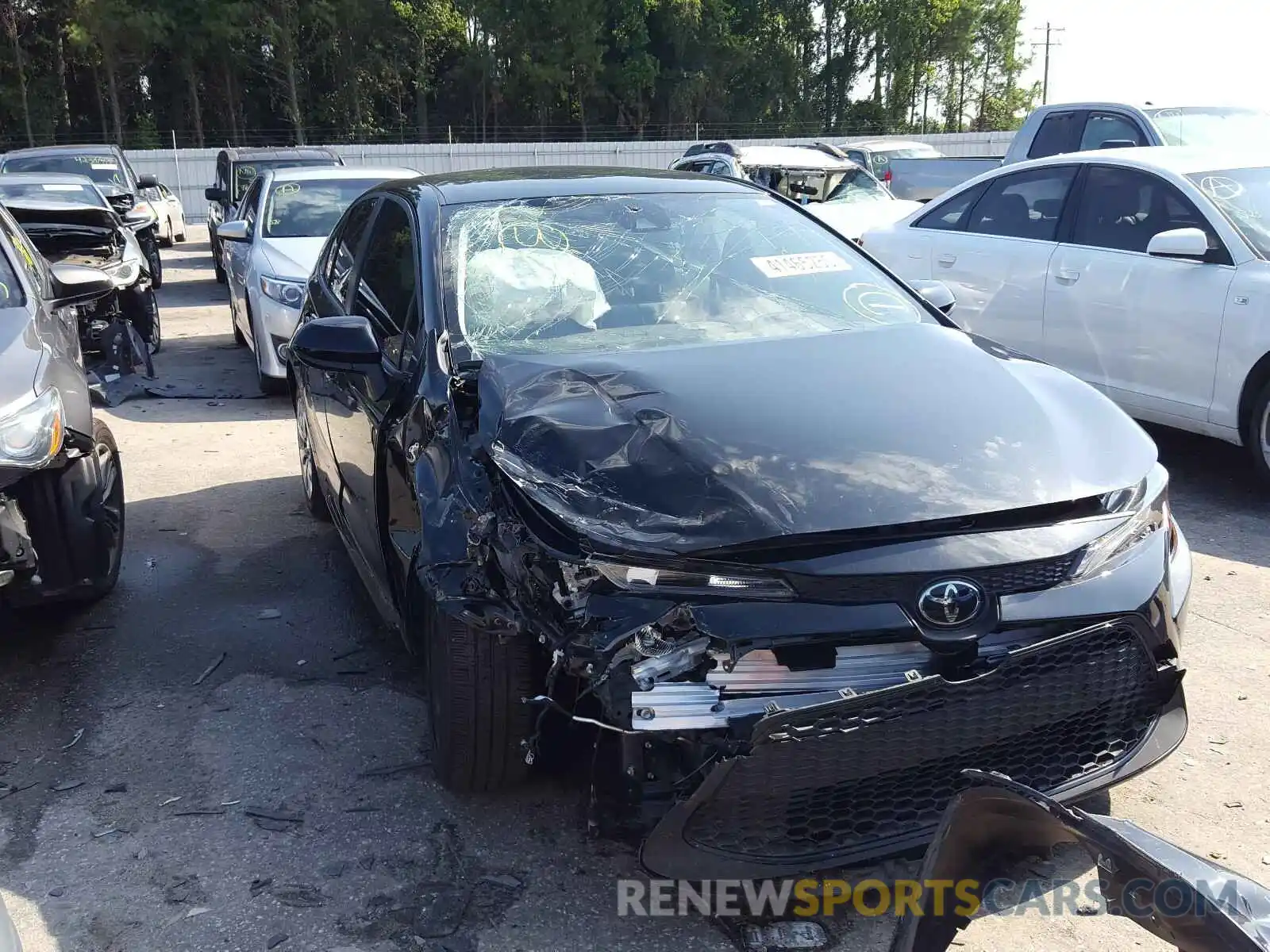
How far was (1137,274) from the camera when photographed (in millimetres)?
6262

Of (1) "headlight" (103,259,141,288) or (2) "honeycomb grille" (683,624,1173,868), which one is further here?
(1) "headlight" (103,259,141,288)

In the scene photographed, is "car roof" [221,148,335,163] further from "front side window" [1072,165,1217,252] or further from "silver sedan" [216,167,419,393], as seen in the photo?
"front side window" [1072,165,1217,252]

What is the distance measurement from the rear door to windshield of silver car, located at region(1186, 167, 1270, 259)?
84 centimetres

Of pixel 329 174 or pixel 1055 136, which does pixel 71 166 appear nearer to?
pixel 329 174

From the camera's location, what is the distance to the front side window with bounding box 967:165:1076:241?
22.7 feet

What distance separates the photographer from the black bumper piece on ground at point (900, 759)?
94.2 inches

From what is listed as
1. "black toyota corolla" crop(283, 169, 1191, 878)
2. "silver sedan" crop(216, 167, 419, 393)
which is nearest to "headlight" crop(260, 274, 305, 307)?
"silver sedan" crop(216, 167, 419, 393)

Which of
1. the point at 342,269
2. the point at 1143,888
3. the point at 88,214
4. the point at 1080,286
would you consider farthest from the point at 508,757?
the point at 88,214

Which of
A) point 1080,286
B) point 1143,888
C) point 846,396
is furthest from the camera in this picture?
point 1080,286

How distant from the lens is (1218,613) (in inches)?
175

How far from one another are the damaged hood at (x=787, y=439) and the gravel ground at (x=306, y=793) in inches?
38.4

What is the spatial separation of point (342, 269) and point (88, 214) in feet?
17.4

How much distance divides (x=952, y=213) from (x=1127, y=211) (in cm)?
137

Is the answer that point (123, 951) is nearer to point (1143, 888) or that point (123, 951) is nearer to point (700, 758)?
point (700, 758)
